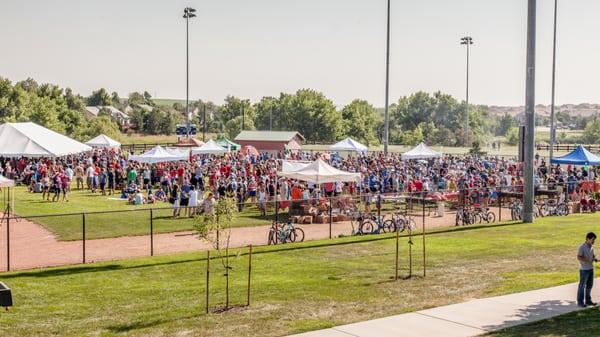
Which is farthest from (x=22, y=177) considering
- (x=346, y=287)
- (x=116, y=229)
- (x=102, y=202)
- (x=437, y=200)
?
(x=346, y=287)

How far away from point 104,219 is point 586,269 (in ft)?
68.8

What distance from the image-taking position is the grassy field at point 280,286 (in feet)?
43.8

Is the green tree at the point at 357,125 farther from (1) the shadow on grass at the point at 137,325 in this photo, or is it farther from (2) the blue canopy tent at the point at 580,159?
(1) the shadow on grass at the point at 137,325

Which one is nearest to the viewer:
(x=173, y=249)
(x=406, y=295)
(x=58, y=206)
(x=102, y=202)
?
(x=406, y=295)

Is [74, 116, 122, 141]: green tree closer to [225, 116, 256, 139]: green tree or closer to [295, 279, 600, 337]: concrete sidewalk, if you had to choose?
[225, 116, 256, 139]: green tree

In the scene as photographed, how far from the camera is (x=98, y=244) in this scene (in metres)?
24.2

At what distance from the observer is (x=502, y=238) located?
2477 cm

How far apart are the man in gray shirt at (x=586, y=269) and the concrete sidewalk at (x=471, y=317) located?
0.84ft

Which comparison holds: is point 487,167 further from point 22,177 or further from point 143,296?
point 143,296

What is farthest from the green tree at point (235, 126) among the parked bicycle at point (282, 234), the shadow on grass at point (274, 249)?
the parked bicycle at point (282, 234)

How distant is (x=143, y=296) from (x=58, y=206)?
2054 cm

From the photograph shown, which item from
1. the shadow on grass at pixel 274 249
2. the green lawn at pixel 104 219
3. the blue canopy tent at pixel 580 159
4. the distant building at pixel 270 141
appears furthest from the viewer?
the distant building at pixel 270 141

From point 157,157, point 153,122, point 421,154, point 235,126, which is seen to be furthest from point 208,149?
point 235,126

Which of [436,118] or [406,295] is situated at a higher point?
[436,118]
